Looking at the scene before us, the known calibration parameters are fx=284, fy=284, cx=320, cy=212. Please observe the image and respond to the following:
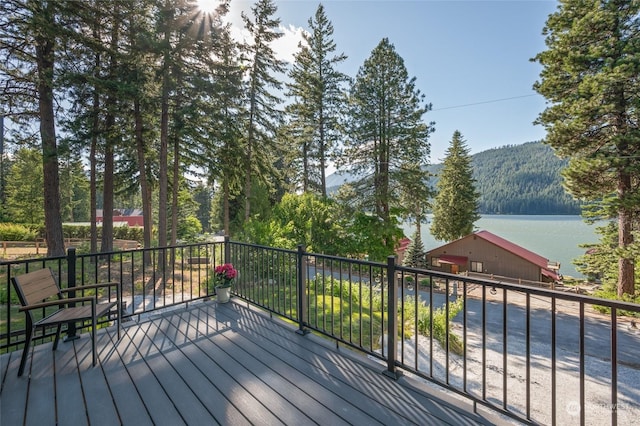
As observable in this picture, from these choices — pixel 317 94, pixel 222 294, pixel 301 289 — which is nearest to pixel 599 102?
pixel 301 289

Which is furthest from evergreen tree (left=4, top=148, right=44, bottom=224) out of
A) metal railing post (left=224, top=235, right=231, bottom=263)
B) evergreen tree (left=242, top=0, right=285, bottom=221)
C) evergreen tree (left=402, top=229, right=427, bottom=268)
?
evergreen tree (left=402, top=229, right=427, bottom=268)

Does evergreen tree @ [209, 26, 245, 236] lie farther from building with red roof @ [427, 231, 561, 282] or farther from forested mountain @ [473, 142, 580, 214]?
forested mountain @ [473, 142, 580, 214]

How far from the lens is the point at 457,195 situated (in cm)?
2028

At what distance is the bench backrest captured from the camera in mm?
2227

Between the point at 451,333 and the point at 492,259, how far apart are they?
1534 centimetres

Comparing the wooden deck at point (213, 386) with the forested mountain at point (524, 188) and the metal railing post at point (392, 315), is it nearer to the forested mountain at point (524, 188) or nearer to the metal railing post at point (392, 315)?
the metal railing post at point (392, 315)

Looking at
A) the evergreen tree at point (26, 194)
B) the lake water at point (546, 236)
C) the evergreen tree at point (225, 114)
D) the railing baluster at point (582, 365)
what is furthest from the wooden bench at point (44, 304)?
the evergreen tree at point (26, 194)

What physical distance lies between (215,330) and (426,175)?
12048mm

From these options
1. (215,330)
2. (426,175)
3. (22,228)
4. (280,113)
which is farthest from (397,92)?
(22,228)

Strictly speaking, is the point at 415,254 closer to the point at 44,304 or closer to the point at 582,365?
the point at 582,365

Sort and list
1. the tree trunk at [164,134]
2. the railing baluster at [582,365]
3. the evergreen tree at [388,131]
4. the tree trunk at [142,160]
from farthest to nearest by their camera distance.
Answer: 1. the evergreen tree at [388,131]
2. the tree trunk at [142,160]
3. the tree trunk at [164,134]
4. the railing baluster at [582,365]

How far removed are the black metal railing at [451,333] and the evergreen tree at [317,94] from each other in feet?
31.6

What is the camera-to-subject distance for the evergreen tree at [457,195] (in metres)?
20.3

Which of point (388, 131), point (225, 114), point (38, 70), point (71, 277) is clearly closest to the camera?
point (71, 277)
